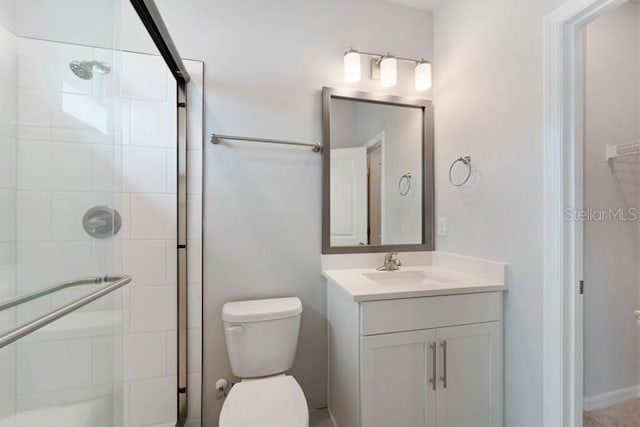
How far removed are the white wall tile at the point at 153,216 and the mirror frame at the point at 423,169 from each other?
2.71 feet

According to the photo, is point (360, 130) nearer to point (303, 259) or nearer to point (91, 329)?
point (303, 259)

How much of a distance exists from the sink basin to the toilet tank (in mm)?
512

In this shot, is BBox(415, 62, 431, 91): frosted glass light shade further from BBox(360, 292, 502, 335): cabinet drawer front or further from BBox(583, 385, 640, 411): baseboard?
BBox(583, 385, 640, 411): baseboard

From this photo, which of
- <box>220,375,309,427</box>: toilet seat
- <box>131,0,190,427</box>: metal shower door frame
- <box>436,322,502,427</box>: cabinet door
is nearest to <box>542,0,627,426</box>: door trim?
<box>436,322,502,427</box>: cabinet door

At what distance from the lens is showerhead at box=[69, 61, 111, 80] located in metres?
1.01

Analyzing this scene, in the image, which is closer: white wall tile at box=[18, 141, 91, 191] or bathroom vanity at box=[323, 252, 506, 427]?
white wall tile at box=[18, 141, 91, 191]

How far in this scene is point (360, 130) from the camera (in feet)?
5.68

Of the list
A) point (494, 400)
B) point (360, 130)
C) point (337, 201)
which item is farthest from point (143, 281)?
point (494, 400)

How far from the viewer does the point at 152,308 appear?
142cm

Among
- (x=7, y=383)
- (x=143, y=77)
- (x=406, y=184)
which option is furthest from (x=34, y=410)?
(x=406, y=184)

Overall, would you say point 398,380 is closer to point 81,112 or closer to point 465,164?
point 465,164

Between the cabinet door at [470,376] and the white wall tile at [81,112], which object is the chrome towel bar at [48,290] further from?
the cabinet door at [470,376]

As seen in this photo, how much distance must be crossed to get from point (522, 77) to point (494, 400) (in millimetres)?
1513

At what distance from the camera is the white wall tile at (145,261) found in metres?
1.40
